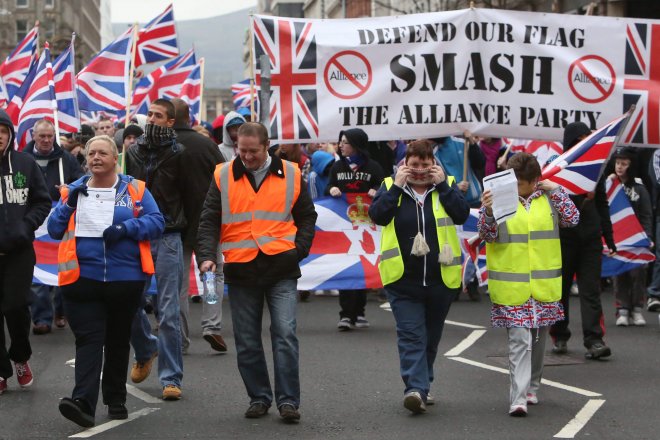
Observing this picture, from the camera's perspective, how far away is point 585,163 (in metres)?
10.3

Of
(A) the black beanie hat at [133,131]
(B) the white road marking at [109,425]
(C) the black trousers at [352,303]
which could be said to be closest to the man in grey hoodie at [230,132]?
(A) the black beanie hat at [133,131]

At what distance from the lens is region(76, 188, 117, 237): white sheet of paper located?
810 centimetres

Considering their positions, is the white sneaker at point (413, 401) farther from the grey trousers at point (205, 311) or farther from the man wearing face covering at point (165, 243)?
the grey trousers at point (205, 311)

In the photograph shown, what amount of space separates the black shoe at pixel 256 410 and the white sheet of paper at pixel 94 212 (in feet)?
4.84

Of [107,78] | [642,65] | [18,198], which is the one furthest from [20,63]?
[18,198]

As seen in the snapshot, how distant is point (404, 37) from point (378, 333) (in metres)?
2.94

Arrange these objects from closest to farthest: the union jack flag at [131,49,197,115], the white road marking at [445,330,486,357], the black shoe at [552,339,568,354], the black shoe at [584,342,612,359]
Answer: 1. the black shoe at [584,342,612,359]
2. the black shoe at [552,339,568,354]
3. the white road marking at [445,330,486,357]
4. the union jack flag at [131,49,197,115]

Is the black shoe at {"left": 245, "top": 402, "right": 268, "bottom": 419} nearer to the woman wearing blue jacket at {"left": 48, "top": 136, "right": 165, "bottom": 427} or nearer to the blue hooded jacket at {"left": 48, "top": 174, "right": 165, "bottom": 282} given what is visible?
the woman wearing blue jacket at {"left": 48, "top": 136, "right": 165, "bottom": 427}

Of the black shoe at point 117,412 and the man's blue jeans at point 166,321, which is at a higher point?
the man's blue jeans at point 166,321

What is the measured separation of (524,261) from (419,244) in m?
0.75

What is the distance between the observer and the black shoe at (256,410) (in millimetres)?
8391

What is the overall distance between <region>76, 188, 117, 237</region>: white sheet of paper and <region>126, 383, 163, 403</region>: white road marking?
1.51 meters

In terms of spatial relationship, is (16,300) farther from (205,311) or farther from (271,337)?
(205,311)

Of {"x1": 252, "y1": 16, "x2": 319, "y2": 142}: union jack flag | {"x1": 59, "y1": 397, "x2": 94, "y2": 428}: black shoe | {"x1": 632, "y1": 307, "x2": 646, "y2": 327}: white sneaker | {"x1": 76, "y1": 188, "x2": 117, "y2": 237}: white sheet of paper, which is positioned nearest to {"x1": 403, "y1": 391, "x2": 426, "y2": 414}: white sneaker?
{"x1": 59, "y1": 397, "x2": 94, "y2": 428}: black shoe
